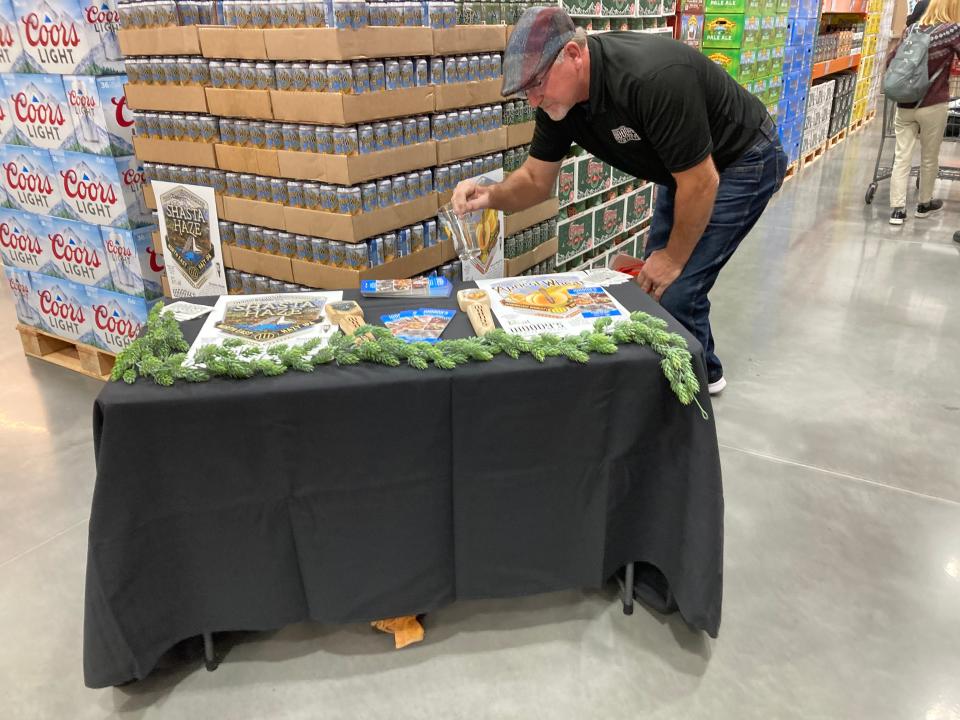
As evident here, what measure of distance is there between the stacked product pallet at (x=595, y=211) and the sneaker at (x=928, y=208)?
3004mm

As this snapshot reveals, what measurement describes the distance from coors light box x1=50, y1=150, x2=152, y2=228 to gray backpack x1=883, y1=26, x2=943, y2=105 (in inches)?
214

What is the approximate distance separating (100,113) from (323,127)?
4.26ft

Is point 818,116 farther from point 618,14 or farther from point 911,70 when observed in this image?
point 618,14

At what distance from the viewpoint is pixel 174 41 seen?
2.62 meters

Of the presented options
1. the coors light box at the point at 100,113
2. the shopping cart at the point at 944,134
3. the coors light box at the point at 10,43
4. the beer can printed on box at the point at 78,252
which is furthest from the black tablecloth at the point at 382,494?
the shopping cart at the point at 944,134

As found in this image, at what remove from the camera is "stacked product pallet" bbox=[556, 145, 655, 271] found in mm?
3998

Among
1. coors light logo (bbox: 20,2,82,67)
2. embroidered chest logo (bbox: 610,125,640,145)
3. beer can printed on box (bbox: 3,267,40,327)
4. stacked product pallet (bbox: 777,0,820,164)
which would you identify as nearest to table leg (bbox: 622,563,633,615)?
embroidered chest logo (bbox: 610,125,640,145)

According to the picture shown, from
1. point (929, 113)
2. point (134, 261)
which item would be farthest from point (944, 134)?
point (134, 261)

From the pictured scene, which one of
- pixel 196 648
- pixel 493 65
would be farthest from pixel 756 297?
pixel 196 648

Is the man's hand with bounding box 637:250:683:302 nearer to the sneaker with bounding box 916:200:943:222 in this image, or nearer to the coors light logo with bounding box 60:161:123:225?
the coors light logo with bounding box 60:161:123:225

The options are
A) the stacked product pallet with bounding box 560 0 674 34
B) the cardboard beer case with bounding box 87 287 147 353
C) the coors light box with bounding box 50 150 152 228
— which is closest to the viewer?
the coors light box with bounding box 50 150 152 228

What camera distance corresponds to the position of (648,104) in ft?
6.71

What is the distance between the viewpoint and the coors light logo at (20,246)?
363 cm

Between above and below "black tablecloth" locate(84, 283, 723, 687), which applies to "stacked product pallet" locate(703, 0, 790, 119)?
above
